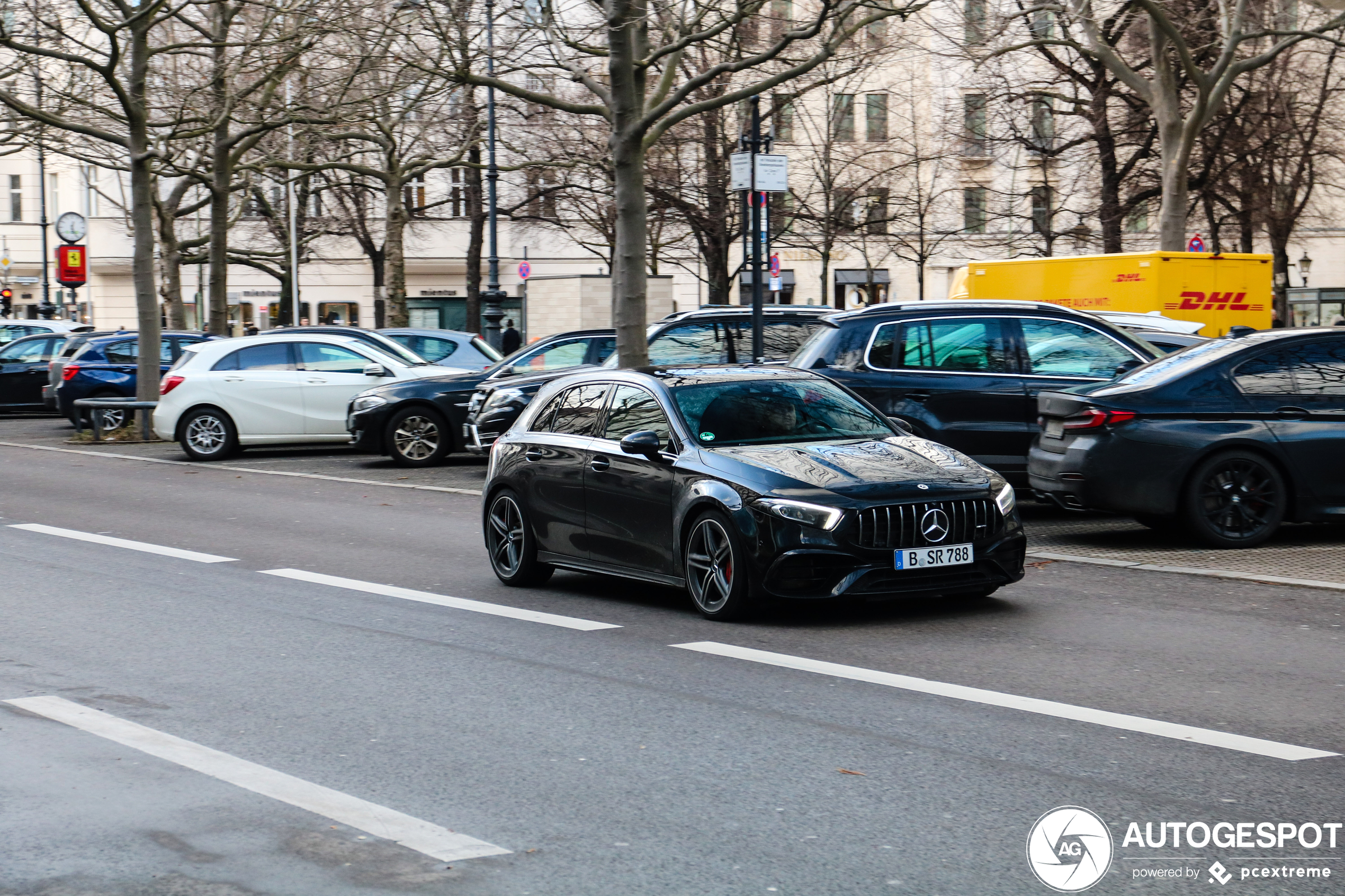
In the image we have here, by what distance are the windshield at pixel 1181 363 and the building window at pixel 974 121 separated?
26.1 metres

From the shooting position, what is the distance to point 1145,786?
5.59 m

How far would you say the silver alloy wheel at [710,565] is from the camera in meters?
9.11

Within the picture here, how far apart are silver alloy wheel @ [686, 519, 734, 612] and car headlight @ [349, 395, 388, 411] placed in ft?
38.9

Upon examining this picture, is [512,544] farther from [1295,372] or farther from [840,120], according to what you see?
[840,120]

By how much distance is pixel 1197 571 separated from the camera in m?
10.8

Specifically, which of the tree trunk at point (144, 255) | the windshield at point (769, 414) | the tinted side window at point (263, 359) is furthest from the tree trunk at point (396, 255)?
the windshield at point (769, 414)

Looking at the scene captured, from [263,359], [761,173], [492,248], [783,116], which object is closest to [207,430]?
[263,359]

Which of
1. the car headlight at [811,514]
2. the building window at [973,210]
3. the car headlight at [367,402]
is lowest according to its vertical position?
A: the car headlight at [811,514]

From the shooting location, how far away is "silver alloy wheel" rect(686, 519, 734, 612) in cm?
911

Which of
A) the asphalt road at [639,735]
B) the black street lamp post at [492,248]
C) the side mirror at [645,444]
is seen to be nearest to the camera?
the asphalt road at [639,735]

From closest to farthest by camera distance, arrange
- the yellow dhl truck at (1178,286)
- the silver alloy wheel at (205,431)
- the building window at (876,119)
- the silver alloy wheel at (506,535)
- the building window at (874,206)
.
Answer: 1. the silver alloy wheel at (506,535)
2. the silver alloy wheel at (205,431)
3. the yellow dhl truck at (1178,286)
4. the building window at (874,206)
5. the building window at (876,119)

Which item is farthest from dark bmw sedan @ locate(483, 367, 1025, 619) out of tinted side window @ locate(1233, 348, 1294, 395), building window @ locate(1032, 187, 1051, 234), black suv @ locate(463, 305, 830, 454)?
building window @ locate(1032, 187, 1051, 234)

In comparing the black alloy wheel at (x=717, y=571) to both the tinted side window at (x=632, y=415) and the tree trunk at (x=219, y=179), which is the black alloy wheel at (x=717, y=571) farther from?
the tree trunk at (x=219, y=179)

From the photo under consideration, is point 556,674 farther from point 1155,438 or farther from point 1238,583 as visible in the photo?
point 1155,438
